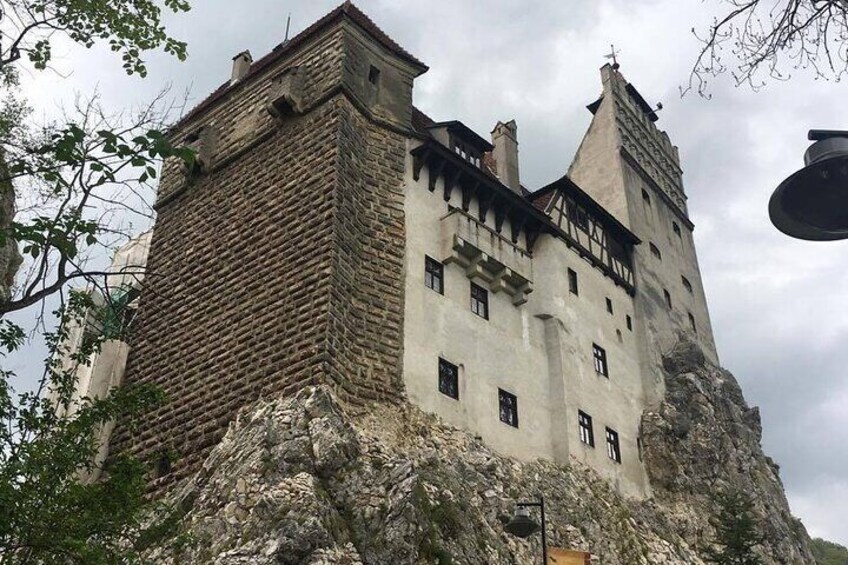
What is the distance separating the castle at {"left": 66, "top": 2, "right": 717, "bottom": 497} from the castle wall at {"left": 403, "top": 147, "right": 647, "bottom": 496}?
0.18 ft

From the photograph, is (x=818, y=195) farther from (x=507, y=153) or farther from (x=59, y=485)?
(x=507, y=153)

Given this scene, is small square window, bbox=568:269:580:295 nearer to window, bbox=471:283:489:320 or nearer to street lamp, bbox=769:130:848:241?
window, bbox=471:283:489:320

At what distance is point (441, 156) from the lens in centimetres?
2277

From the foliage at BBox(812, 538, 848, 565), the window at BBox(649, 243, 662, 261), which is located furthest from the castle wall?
the foliage at BBox(812, 538, 848, 565)

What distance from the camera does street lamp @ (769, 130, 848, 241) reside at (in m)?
5.28

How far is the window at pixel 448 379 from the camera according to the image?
20.1 m

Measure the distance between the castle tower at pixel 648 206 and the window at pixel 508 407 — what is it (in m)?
7.41

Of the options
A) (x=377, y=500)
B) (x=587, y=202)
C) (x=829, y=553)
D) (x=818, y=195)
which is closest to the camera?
(x=818, y=195)

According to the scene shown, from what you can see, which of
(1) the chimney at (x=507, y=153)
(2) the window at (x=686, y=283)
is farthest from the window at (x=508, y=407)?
(2) the window at (x=686, y=283)

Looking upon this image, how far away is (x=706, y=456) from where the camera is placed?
26.7 meters

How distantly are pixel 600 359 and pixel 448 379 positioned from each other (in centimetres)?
696

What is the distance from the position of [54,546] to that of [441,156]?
14496mm

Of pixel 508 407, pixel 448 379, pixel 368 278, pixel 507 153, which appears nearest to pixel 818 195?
pixel 368 278

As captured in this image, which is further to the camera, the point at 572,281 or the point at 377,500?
the point at 572,281
